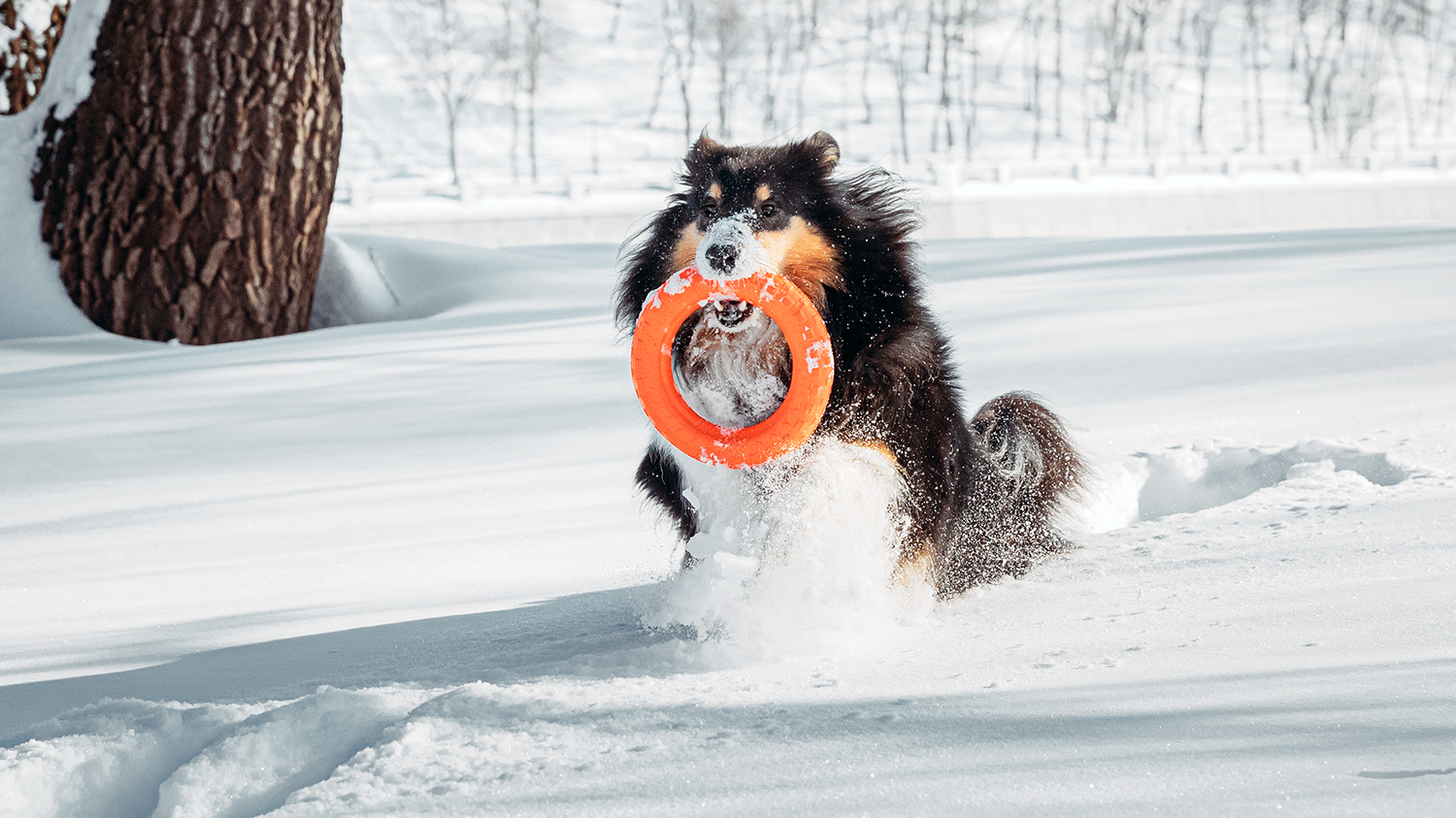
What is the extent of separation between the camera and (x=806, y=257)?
8.20 ft

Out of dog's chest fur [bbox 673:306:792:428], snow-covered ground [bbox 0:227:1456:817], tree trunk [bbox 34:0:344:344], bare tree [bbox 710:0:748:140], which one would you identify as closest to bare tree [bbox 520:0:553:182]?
bare tree [bbox 710:0:748:140]

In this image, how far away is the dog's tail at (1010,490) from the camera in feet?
8.82

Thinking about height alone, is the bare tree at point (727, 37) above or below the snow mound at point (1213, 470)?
above

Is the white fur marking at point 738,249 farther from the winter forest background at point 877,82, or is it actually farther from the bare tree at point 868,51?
the bare tree at point 868,51

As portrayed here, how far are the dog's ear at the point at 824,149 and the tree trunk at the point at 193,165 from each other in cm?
394

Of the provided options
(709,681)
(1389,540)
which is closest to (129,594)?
(709,681)

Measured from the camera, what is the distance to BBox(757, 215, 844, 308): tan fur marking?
2.47 meters

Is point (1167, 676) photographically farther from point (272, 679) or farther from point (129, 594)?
point (129, 594)

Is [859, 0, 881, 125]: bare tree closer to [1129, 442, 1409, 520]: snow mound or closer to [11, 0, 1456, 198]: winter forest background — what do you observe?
[11, 0, 1456, 198]: winter forest background

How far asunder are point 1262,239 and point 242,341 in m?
6.45

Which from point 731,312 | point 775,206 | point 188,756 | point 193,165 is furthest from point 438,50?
point 188,756

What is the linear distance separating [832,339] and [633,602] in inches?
29.7

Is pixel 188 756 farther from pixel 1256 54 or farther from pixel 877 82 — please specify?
pixel 877 82

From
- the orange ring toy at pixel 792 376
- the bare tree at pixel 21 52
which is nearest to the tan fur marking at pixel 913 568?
the orange ring toy at pixel 792 376
